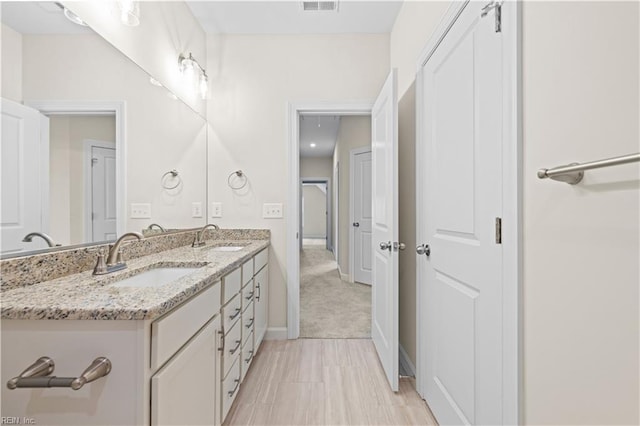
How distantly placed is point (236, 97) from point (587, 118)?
2509 millimetres

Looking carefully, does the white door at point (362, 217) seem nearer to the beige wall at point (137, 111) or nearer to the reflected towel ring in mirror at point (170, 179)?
the beige wall at point (137, 111)

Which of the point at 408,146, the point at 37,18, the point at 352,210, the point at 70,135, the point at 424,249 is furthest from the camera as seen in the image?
the point at 352,210

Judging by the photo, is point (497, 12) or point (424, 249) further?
point (424, 249)

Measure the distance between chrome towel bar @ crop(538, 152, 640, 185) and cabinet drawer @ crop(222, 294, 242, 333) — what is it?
54.6 inches

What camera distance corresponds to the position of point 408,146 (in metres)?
2.10

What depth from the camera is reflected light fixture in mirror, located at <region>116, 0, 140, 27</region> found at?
1585mm

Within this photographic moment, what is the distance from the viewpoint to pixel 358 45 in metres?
2.67

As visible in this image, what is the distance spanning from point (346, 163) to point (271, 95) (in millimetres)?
2440

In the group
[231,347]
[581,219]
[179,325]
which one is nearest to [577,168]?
[581,219]

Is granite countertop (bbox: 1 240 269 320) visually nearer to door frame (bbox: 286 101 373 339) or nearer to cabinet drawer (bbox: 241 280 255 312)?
cabinet drawer (bbox: 241 280 255 312)

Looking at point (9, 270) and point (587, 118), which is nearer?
point (587, 118)

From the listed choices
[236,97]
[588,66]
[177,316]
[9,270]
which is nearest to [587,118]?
[588,66]

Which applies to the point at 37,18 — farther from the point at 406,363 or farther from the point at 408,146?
the point at 406,363

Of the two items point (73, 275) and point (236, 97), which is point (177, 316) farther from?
point (236, 97)
